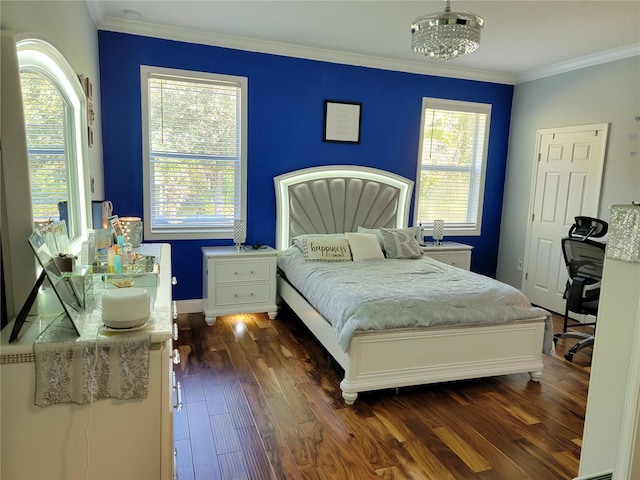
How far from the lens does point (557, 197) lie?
4590mm

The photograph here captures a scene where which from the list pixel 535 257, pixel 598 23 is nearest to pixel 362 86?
pixel 598 23

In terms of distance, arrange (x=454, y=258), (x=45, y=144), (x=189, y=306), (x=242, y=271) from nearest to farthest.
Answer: (x=45, y=144) → (x=242, y=271) → (x=189, y=306) → (x=454, y=258)

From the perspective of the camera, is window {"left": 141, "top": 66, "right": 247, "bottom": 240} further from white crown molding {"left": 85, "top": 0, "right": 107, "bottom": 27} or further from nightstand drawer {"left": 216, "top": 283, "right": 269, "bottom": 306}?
nightstand drawer {"left": 216, "top": 283, "right": 269, "bottom": 306}

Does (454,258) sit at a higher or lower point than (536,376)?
higher

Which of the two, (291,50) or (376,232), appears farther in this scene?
(376,232)

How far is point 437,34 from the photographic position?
2.46 meters

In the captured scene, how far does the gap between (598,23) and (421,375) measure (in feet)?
9.67

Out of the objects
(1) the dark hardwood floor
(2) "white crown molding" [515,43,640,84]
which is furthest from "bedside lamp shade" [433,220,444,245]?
(2) "white crown molding" [515,43,640,84]

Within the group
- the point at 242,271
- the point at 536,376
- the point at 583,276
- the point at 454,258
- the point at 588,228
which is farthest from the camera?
the point at 454,258

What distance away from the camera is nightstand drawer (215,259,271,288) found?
3883 mm

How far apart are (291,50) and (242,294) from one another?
235 centimetres

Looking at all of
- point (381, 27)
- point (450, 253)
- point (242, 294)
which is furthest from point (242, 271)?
point (381, 27)

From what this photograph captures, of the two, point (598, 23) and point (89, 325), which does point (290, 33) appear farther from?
point (89, 325)

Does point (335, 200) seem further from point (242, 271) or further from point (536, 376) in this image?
point (536, 376)
